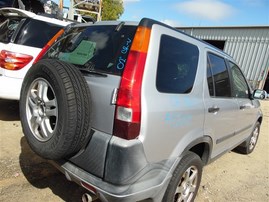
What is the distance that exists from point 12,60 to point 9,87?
44 centimetres

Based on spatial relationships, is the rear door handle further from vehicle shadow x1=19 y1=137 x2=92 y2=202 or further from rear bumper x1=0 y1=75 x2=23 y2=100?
rear bumper x1=0 y1=75 x2=23 y2=100

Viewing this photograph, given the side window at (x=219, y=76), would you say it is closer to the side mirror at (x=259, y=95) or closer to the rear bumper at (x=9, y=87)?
the side mirror at (x=259, y=95)

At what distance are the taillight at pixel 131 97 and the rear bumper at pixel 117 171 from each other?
0.29ft

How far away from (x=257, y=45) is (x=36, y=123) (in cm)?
1464

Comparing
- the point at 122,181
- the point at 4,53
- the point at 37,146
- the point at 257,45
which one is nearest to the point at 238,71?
the point at 122,181

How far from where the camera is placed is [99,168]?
208 centimetres

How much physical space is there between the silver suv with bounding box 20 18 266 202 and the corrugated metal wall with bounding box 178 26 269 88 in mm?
13255

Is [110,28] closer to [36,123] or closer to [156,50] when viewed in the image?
[156,50]

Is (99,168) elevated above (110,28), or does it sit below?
below

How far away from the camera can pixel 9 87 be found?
429 centimetres

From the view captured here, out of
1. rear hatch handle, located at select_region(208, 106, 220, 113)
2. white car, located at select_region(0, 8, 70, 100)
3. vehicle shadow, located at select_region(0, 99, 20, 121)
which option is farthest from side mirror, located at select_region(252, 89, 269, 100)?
vehicle shadow, located at select_region(0, 99, 20, 121)

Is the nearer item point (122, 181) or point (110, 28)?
point (122, 181)

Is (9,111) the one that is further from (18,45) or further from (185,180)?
(185,180)

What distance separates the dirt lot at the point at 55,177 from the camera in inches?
114
